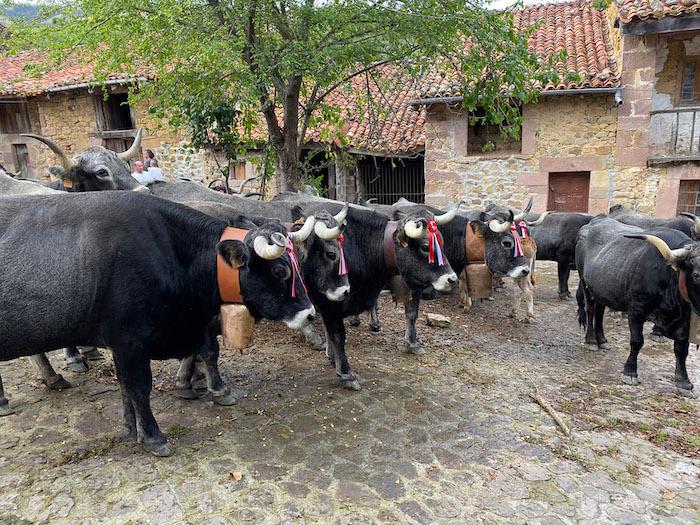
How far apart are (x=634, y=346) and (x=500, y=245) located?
5.72 ft

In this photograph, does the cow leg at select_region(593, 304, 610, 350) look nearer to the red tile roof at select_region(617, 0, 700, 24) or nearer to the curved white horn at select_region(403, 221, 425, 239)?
the curved white horn at select_region(403, 221, 425, 239)

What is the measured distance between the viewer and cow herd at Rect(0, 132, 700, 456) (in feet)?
10.8

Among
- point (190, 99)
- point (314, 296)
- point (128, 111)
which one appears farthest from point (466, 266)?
point (128, 111)

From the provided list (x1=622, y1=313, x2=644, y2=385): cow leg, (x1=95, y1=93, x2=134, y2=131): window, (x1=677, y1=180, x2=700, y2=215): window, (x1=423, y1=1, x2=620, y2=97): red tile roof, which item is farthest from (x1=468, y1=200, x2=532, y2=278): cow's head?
(x1=95, y1=93, x2=134, y2=131): window

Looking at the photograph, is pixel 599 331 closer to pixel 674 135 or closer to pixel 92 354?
pixel 92 354

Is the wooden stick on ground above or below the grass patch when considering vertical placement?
below

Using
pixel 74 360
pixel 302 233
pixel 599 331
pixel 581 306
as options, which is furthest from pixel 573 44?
pixel 74 360

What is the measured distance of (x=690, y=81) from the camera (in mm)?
12914

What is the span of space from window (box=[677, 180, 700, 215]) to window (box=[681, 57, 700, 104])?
223cm

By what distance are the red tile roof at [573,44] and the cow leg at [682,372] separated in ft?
24.2

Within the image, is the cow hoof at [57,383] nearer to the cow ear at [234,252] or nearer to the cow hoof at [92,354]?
the cow hoof at [92,354]

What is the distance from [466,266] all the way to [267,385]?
2.74m

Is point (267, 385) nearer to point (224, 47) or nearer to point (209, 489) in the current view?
point (209, 489)

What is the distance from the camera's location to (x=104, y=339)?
11.2 feet
